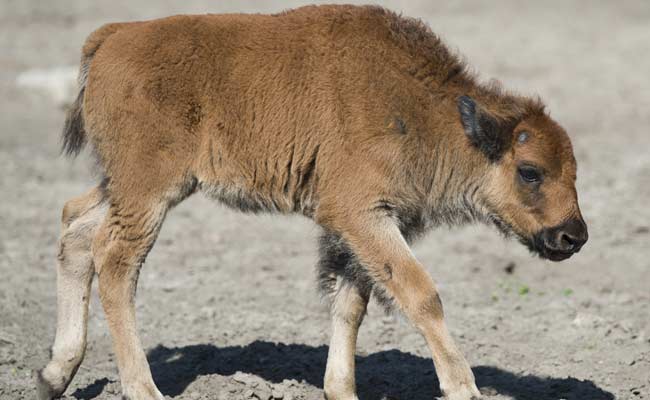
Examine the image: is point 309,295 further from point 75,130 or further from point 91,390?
point 75,130

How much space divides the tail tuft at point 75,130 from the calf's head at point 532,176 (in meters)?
2.94

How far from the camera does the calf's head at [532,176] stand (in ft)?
23.4

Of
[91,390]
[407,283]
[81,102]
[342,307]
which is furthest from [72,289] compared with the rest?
[407,283]

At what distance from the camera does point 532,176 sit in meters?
7.25

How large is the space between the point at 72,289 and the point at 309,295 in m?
3.31

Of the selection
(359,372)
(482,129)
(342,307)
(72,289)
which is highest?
(482,129)

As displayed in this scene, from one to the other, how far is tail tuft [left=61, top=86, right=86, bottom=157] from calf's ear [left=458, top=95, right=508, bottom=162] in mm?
2921

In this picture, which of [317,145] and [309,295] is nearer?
[317,145]

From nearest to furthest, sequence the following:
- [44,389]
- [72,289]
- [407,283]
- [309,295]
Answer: [407,283] < [44,389] < [72,289] < [309,295]

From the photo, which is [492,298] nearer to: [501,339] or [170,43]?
[501,339]

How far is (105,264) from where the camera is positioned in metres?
7.37

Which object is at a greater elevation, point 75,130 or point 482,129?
point 482,129

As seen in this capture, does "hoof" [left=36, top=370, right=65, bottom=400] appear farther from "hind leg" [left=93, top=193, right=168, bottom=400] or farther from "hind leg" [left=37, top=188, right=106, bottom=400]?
"hind leg" [left=93, top=193, right=168, bottom=400]

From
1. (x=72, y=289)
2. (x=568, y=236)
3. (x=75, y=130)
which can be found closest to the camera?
(x=568, y=236)
